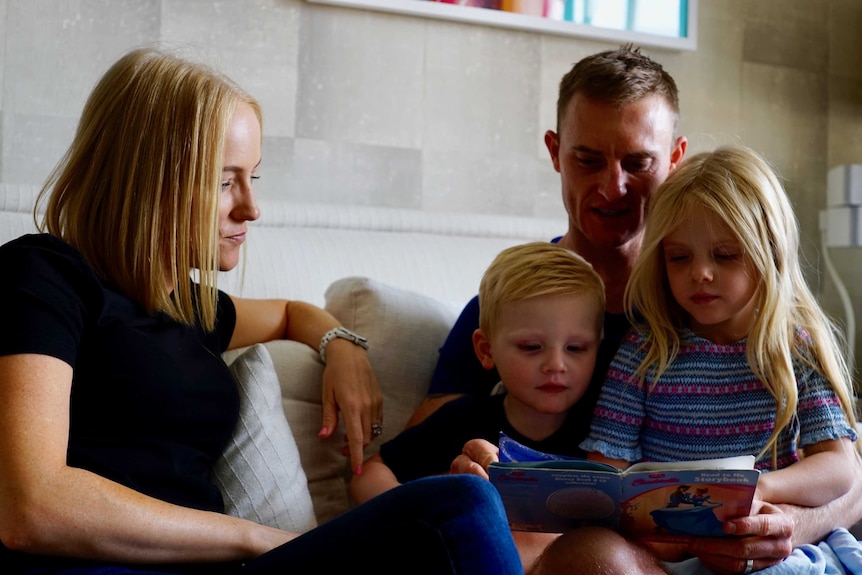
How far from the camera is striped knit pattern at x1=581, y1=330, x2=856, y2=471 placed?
1.48 meters

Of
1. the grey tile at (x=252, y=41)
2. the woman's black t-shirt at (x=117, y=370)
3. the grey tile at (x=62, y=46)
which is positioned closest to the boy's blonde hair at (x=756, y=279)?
the woman's black t-shirt at (x=117, y=370)

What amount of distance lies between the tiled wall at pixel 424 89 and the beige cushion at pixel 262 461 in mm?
1005

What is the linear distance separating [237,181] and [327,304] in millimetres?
533

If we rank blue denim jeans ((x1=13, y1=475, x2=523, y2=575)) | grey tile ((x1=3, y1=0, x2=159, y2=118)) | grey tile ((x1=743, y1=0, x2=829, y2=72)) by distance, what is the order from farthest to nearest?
1. grey tile ((x1=743, y1=0, x2=829, y2=72))
2. grey tile ((x1=3, y1=0, x2=159, y2=118))
3. blue denim jeans ((x1=13, y1=475, x2=523, y2=575))

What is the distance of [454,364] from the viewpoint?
5.90 feet

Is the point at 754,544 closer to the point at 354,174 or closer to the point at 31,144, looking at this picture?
the point at 354,174

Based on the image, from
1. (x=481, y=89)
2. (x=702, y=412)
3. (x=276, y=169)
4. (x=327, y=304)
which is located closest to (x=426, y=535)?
(x=702, y=412)

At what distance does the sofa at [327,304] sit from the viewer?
5.02 feet

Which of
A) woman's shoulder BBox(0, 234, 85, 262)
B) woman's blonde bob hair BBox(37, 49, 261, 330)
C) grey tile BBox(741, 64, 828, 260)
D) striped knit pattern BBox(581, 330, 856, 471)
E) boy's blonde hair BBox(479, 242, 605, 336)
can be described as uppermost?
grey tile BBox(741, 64, 828, 260)

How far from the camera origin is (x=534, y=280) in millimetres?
1617

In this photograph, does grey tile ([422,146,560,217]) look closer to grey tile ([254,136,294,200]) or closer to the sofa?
the sofa

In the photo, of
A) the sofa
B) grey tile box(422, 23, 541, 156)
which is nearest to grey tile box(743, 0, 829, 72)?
grey tile box(422, 23, 541, 156)

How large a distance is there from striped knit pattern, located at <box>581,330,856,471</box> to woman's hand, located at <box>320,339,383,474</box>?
37 cm

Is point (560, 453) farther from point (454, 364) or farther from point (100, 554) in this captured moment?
point (100, 554)
